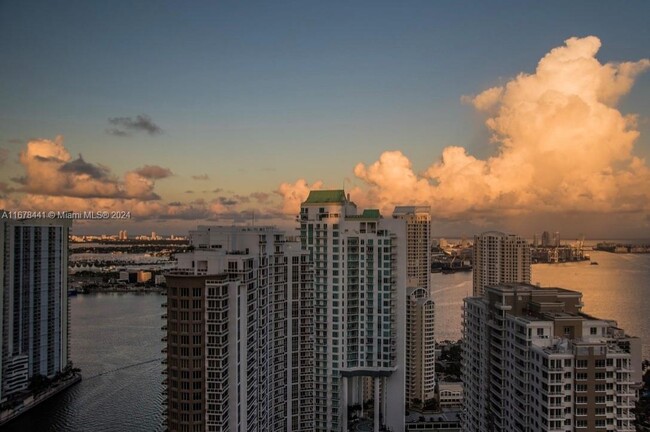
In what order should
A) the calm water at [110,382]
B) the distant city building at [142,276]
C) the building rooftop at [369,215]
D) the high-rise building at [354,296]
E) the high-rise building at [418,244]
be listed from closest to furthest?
the high-rise building at [354,296] → the building rooftop at [369,215] → the calm water at [110,382] → the high-rise building at [418,244] → the distant city building at [142,276]

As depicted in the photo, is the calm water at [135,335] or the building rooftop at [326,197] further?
the calm water at [135,335]

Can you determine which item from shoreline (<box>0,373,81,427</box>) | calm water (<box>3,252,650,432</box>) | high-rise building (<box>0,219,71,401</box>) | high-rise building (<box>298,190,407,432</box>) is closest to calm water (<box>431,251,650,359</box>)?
calm water (<box>3,252,650,432</box>)

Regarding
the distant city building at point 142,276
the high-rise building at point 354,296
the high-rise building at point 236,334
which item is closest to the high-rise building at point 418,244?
the high-rise building at point 354,296

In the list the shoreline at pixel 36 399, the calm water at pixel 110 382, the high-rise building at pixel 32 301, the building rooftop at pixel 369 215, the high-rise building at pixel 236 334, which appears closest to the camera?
the high-rise building at pixel 236 334

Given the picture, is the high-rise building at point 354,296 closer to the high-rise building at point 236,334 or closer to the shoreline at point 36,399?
the high-rise building at point 236,334

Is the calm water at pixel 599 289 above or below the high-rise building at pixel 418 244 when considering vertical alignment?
below

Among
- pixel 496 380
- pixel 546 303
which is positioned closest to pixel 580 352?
pixel 546 303
